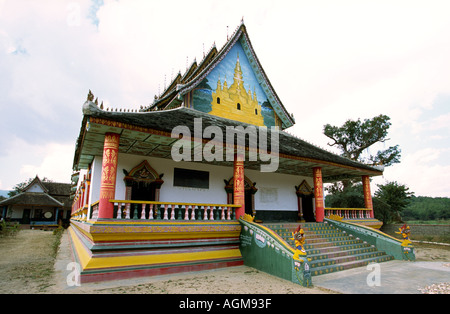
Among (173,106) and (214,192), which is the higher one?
(173,106)

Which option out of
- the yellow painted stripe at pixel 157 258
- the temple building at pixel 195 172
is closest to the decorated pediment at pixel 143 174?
the temple building at pixel 195 172

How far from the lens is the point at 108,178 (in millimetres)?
8016

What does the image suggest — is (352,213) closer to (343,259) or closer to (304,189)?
(304,189)

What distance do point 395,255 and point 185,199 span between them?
9193 millimetres

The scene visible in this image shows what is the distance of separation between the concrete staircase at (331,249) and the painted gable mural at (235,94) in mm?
6189

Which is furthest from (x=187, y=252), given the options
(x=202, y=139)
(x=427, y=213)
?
(x=427, y=213)

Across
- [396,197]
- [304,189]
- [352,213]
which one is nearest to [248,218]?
[304,189]

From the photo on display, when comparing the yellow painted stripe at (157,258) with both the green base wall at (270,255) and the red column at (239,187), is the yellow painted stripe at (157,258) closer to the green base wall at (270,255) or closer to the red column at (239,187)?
the green base wall at (270,255)

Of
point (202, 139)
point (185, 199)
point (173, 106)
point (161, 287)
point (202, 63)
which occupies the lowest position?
point (161, 287)

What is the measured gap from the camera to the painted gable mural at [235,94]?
13.2m

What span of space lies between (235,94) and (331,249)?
8.77m

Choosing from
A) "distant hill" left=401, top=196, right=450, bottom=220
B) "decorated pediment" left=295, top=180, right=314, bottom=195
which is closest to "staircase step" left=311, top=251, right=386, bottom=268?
"decorated pediment" left=295, top=180, right=314, bottom=195
